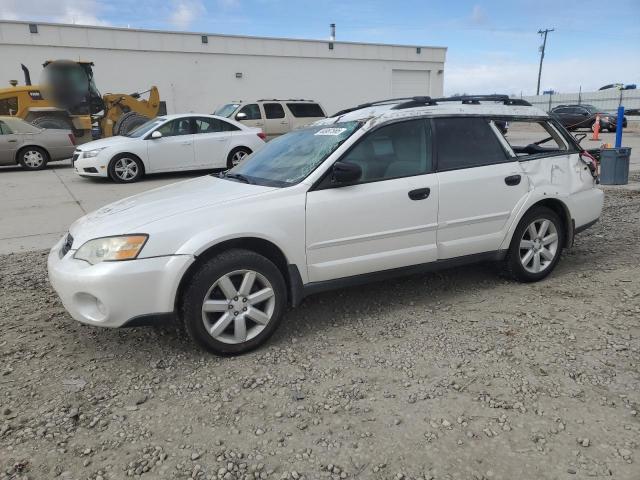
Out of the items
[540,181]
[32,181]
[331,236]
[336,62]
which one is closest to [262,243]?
[331,236]

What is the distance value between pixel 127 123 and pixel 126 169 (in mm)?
6491

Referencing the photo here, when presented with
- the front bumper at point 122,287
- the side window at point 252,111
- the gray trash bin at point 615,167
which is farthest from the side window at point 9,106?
the gray trash bin at point 615,167

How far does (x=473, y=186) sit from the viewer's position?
4.12 metres

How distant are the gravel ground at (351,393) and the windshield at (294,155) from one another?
1087 mm

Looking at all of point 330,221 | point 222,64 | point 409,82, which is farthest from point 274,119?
point 409,82

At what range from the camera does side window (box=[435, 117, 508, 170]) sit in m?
4.11

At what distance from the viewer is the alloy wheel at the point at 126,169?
1099 cm

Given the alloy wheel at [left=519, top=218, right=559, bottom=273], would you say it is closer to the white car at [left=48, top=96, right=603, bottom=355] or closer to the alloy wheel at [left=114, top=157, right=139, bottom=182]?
the white car at [left=48, top=96, right=603, bottom=355]

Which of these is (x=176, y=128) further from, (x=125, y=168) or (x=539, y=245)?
(x=539, y=245)

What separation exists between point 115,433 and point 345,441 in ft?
3.82

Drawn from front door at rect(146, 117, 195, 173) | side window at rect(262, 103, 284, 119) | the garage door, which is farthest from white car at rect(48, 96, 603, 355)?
the garage door

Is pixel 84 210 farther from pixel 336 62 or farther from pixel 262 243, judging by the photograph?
pixel 336 62

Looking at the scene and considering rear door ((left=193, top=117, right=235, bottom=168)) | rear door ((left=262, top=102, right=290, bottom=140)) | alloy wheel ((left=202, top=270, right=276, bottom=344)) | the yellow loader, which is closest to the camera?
alloy wheel ((left=202, top=270, right=276, bottom=344))

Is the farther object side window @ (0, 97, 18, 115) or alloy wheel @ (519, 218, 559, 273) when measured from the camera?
side window @ (0, 97, 18, 115)
